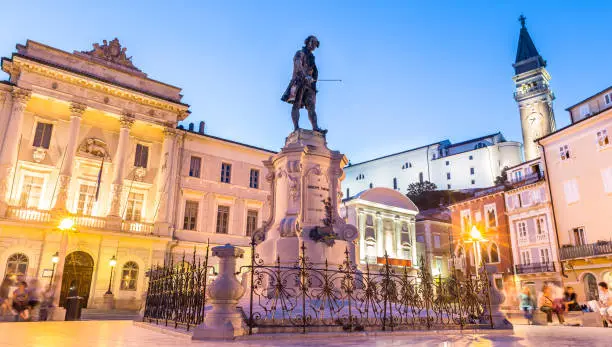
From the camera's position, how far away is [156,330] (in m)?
8.63

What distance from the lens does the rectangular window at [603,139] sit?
94.2 ft

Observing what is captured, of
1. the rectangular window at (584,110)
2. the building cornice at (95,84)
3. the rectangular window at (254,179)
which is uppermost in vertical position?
the rectangular window at (584,110)

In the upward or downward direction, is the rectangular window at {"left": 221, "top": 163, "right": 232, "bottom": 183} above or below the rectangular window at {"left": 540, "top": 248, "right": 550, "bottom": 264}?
above

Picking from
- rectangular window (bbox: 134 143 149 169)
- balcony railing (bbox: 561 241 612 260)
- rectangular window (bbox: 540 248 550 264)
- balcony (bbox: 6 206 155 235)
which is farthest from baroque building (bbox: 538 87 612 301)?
rectangular window (bbox: 134 143 149 169)

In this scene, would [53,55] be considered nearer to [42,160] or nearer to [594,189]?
[42,160]

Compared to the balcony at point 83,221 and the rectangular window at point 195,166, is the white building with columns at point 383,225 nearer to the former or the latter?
the rectangular window at point 195,166

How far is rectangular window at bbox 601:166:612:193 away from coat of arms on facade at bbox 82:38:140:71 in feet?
110

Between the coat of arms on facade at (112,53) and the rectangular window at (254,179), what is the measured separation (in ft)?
37.3

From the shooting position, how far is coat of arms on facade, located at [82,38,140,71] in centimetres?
2775

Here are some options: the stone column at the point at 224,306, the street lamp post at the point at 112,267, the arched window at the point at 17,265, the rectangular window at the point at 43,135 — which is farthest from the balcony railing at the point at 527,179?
the arched window at the point at 17,265

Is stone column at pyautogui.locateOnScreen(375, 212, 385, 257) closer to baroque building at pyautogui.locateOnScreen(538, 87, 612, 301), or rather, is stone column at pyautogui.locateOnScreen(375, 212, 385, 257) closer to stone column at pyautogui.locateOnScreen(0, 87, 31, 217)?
baroque building at pyautogui.locateOnScreen(538, 87, 612, 301)

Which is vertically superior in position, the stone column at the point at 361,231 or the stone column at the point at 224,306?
the stone column at the point at 361,231

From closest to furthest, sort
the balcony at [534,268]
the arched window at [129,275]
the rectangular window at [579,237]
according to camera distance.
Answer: the arched window at [129,275] → the rectangular window at [579,237] → the balcony at [534,268]

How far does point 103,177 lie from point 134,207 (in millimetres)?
2744
